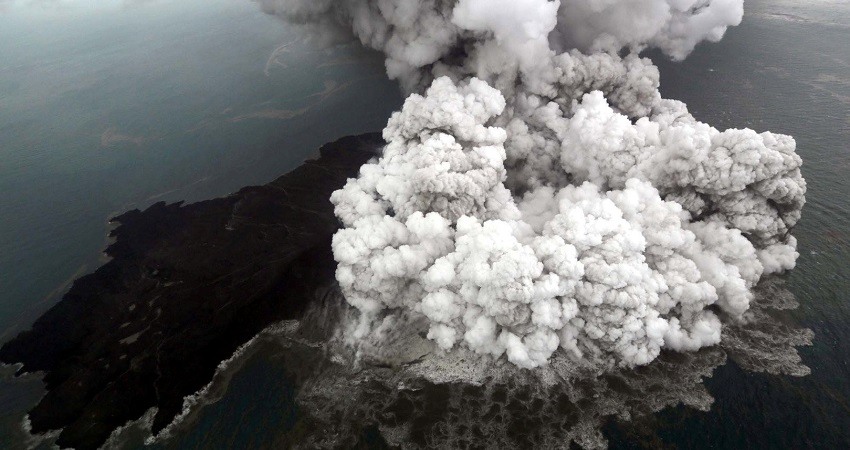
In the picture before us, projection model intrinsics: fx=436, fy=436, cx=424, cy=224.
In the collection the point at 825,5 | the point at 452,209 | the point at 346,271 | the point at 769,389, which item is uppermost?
the point at 825,5

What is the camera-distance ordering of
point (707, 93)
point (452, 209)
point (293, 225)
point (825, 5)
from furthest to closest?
point (825, 5), point (707, 93), point (293, 225), point (452, 209)

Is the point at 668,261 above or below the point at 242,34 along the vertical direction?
below

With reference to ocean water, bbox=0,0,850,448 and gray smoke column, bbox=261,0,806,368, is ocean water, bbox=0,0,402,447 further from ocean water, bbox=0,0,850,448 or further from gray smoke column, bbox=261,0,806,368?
gray smoke column, bbox=261,0,806,368

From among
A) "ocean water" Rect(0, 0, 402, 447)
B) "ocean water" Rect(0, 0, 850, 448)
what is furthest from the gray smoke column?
Answer: "ocean water" Rect(0, 0, 402, 447)

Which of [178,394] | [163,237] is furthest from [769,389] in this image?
[163,237]

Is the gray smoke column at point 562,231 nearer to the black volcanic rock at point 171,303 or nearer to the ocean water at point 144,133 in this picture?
the black volcanic rock at point 171,303

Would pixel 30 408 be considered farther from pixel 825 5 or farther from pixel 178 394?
pixel 825 5
